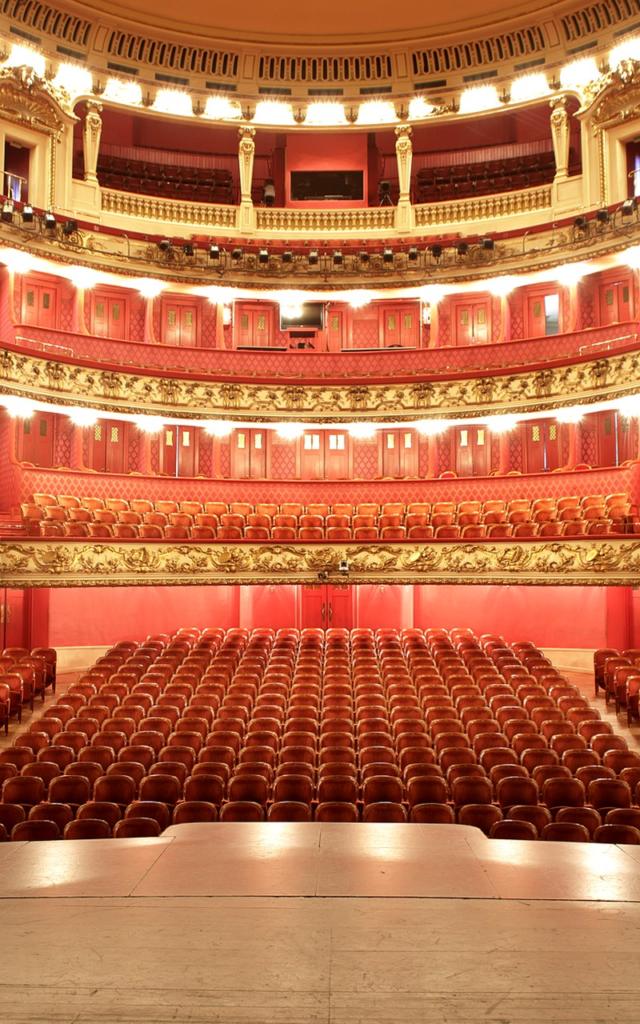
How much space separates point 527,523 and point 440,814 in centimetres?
851

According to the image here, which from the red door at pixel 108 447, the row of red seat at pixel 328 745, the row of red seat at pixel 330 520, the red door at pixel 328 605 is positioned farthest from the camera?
the red door at pixel 108 447

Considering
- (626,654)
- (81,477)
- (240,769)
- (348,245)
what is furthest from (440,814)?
(348,245)

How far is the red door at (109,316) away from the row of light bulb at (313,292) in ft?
1.14

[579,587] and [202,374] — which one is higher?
[202,374]

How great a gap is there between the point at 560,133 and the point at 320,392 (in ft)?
24.3

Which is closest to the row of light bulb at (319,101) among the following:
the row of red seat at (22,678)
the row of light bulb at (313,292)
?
the row of light bulb at (313,292)

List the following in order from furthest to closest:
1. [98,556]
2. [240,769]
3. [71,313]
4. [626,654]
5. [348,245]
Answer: [348,245], [71,313], [98,556], [626,654], [240,769]

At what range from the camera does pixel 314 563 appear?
46.0 ft

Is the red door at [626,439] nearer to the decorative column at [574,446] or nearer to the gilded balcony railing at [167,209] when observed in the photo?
the decorative column at [574,446]

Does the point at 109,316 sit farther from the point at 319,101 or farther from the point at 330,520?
the point at 319,101

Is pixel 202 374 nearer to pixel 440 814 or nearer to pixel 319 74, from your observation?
pixel 319 74

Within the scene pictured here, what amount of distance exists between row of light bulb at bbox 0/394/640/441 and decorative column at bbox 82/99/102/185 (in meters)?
5.43

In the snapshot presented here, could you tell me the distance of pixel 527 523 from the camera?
1362 cm

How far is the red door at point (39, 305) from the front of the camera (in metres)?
16.1
